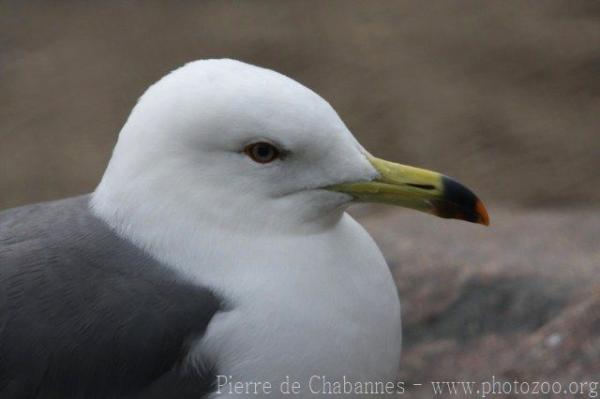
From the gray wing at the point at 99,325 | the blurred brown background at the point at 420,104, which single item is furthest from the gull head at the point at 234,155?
the blurred brown background at the point at 420,104

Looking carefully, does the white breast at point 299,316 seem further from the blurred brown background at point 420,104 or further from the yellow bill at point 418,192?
the blurred brown background at point 420,104

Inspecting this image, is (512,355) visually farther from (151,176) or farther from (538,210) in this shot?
A: (538,210)

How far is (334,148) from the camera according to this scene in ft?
8.94

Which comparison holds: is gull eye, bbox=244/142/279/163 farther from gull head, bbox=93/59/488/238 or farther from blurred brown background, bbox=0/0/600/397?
blurred brown background, bbox=0/0/600/397

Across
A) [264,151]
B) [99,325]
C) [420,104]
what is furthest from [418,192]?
[420,104]

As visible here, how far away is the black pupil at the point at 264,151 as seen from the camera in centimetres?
270

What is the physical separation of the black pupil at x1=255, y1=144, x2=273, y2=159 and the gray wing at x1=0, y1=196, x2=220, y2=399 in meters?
0.33

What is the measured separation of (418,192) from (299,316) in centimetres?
43

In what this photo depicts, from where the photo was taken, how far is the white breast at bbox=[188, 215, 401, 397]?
264 cm

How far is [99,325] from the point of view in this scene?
2617 mm

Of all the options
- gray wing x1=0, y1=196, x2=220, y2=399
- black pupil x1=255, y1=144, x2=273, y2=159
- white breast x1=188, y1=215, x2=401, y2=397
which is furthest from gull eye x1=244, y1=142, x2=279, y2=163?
gray wing x1=0, y1=196, x2=220, y2=399

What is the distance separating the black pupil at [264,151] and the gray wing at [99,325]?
33 cm

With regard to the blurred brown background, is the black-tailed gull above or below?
above

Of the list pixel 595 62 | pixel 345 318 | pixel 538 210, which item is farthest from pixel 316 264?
pixel 595 62
